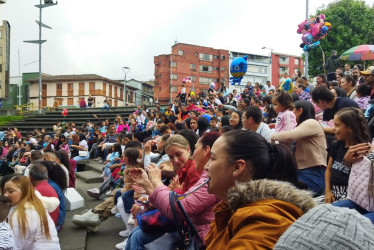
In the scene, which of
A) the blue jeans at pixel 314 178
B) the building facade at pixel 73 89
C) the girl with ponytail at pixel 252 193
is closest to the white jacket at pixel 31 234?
the girl with ponytail at pixel 252 193

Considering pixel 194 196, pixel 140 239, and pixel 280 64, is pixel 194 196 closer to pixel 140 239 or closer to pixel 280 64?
pixel 140 239

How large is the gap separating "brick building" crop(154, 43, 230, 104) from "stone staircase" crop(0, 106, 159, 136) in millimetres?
26434

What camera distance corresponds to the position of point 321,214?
0.76m

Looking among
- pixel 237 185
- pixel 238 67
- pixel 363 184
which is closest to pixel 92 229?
pixel 363 184

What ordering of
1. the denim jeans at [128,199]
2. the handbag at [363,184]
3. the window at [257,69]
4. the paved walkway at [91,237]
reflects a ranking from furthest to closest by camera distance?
the window at [257,69] < the paved walkway at [91,237] < the denim jeans at [128,199] < the handbag at [363,184]

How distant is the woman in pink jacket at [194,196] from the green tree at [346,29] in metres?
30.5

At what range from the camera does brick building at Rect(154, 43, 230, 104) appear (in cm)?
5833

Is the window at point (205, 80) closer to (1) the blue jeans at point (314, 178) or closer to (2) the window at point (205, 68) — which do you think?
(2) the window at point (205, 68)

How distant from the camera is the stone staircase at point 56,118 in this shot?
2680cm

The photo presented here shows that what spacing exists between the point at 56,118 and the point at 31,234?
2708 cm

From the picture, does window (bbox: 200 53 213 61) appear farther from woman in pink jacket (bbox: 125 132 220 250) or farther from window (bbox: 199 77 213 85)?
woman in pink jacket (bbox: 125 132 220 250)

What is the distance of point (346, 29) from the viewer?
3109cm

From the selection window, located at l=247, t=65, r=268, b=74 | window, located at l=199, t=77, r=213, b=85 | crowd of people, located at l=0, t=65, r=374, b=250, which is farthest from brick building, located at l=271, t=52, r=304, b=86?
crowd of people, located at l=0, t=65, r=374, b=250

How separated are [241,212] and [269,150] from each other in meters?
0.56
